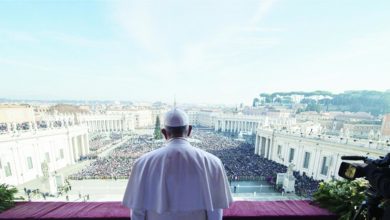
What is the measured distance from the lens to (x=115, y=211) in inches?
64.4

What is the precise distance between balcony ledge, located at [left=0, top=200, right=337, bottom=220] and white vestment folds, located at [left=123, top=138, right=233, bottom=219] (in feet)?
2.24

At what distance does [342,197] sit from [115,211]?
6.77ft

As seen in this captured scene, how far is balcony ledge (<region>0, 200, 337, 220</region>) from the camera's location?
158cm

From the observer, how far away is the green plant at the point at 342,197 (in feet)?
5.62

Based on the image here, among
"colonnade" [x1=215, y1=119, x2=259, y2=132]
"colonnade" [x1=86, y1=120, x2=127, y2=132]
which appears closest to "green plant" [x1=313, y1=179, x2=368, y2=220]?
"colonnade" [x1=215, y1=119, x2=259, y2=132]

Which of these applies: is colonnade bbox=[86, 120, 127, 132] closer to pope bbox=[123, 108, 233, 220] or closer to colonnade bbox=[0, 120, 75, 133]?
colonnade bbox=[0, 120, 75, 133]

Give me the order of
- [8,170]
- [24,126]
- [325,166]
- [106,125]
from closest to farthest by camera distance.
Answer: [8,170] → [325,166] → [24,126] → [106,125]

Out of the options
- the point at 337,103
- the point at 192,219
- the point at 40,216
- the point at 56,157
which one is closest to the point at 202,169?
the point at 192,219

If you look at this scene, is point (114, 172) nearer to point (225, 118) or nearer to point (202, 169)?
point (202, 169)

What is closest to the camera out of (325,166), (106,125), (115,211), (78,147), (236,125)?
(115,211)

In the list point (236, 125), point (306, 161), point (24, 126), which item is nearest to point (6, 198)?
point (306, 161)

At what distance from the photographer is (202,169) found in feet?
3.41

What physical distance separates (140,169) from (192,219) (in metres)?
0.40

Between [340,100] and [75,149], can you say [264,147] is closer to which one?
[75,149]
